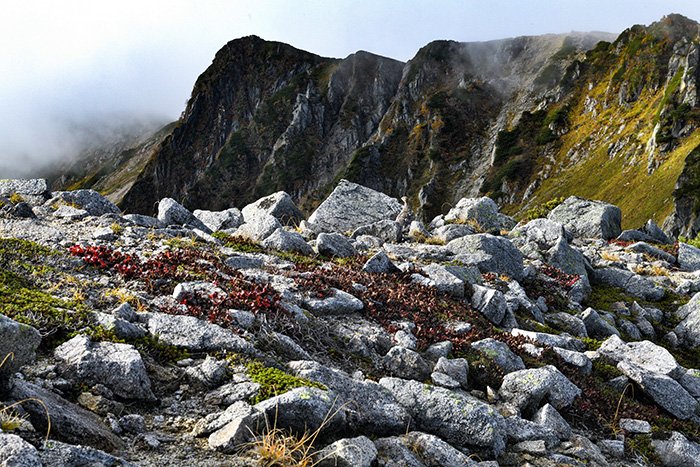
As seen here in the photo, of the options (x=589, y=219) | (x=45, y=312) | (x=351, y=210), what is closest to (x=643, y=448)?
(x=45, y=312)

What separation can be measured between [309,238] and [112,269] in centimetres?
1042

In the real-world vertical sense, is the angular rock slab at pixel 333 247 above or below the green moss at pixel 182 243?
below

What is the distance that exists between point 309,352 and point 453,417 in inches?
124

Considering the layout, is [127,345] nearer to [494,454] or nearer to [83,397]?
[83,397]

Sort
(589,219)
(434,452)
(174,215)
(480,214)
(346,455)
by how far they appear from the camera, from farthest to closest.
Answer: (589,219) → (480,214) → (174,215) → (434,452) → (346,455)

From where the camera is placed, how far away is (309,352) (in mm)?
9805

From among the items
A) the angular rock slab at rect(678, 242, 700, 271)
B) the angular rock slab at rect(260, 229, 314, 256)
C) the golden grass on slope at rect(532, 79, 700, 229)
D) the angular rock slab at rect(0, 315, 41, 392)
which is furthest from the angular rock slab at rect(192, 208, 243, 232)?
the golden grass on slope at rect(532, 79, 700, 229)

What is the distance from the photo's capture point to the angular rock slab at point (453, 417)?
7.60 m

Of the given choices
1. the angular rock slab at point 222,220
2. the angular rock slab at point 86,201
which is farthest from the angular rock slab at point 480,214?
the angular rock slab at point 86,201

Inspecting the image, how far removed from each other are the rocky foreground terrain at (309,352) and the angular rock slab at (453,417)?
29 mm

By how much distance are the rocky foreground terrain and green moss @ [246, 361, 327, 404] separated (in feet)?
0.11

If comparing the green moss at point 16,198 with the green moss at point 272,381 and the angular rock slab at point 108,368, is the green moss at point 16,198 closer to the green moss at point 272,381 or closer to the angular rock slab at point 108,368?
the angular rock slab at point 108,368

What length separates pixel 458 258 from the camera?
61.2ft

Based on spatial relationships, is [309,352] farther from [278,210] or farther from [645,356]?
[278,210]
